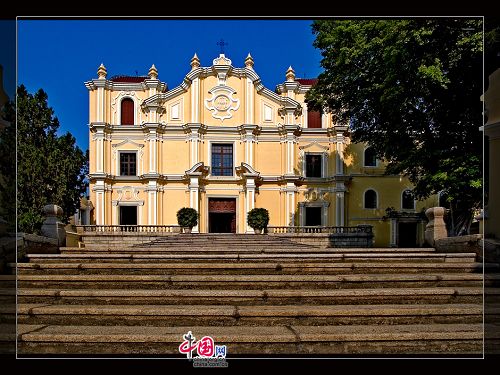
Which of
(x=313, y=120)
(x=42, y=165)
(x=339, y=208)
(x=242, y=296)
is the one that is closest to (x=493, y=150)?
(x=242, y=296)

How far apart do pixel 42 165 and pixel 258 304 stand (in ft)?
16.6

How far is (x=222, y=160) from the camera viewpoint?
2164 centimetres

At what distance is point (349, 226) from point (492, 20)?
1242 centimetres

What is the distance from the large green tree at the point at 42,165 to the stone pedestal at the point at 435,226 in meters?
7.65

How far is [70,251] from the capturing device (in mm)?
7117

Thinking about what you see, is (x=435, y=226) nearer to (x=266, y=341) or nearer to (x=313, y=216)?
(x=266, y=341)

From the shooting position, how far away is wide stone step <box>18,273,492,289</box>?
16.3 ft

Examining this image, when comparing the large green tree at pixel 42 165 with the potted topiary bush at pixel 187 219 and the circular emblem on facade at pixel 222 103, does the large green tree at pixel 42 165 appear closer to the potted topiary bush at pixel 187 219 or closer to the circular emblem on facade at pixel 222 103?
the potted topiary bush at pixel 187 219

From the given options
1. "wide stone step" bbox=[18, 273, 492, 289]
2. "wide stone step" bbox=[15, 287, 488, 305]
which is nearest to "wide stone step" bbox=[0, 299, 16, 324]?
"wide stone step" bbox=[15, 287, 488, 305]

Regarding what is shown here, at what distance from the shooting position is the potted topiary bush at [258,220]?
17969mm

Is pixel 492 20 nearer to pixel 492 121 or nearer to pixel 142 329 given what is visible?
pixel 492 121

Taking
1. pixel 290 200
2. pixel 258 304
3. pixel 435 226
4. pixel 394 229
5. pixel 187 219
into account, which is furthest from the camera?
pixel 290 200

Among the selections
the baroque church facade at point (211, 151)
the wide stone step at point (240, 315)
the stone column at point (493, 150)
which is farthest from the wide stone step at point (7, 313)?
the baroque church facade at point (211, 151)
